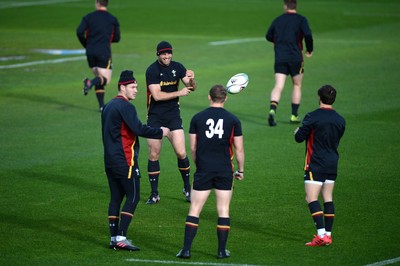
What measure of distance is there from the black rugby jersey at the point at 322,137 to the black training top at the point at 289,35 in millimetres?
9131

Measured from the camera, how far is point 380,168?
55.9ft

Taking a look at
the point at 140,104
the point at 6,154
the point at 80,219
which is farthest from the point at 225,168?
the point at 140,104

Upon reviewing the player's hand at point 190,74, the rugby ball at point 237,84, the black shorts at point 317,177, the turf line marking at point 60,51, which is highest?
the turf line marking at point 60,51

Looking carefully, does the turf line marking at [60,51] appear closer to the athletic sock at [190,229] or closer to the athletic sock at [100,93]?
the athletic sock at [100,93]

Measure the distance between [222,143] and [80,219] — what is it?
3.31 metres

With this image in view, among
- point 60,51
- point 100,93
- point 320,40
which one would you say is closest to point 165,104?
point 100,93

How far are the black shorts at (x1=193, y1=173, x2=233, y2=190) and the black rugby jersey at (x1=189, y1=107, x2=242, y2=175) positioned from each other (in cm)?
6

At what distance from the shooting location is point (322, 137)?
12250mm

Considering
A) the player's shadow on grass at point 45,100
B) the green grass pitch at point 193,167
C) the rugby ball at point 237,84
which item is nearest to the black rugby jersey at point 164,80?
the rugby ball at point 237,84

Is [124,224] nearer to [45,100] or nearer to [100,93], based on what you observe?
[100,93]

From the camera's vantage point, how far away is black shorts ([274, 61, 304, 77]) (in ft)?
70.4

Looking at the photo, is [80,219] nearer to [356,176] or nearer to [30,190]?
[30,190]

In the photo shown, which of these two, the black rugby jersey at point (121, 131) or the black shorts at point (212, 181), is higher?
the black rugby jersey at point (121, 131)

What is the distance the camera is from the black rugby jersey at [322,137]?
1222 cm
